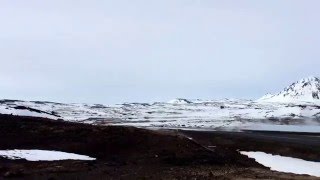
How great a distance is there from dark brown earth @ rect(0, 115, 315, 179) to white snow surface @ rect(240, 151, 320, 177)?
1.12 meters

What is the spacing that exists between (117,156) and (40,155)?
18.1 ft

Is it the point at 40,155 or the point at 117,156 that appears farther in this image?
the point at 117,156

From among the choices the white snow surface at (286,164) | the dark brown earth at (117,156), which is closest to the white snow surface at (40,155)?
the dark brown earth at (117,156)

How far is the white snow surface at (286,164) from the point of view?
115 ft

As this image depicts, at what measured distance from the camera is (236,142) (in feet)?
178

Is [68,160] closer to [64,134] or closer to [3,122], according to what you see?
[64,134]

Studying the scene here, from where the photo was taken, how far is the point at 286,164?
3806 centimetres

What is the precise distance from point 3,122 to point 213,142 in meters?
19.5

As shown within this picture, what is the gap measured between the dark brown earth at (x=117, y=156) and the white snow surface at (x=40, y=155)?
3.68 ft

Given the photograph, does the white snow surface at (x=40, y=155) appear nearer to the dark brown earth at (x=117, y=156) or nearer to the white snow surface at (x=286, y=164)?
the dark brown earth at (x=117, y=156)

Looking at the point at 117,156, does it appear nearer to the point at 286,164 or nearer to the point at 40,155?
the point at 40,155

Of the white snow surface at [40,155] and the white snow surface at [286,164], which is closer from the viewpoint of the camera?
the white snow surface at [40,155]

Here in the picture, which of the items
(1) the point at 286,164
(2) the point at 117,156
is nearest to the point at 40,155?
(2) the point at 117,156

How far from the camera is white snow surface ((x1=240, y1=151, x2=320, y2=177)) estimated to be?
34.9 meters
